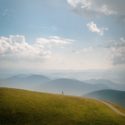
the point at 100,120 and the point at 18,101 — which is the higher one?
the point at 18,101

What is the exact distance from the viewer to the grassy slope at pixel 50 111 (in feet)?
Answer: 225

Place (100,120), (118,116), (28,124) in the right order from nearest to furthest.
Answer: (28,124), (100,120), (118,116)

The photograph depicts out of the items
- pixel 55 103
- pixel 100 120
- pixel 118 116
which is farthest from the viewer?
pixel 55 103

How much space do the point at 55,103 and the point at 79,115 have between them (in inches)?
453

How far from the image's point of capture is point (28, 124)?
215ft

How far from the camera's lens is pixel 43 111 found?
74.5 metres

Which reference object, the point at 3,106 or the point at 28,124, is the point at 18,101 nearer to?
the point at 3,106

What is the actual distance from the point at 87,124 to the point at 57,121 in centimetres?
931

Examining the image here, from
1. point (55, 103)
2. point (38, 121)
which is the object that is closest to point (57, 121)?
point (38, 121)

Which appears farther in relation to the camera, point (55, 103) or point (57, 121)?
point (55, 103)

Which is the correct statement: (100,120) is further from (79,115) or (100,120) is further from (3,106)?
(3,106)

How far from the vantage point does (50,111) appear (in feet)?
246

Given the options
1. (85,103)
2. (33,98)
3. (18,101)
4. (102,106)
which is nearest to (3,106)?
(18,101)

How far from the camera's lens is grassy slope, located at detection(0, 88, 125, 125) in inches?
2702
